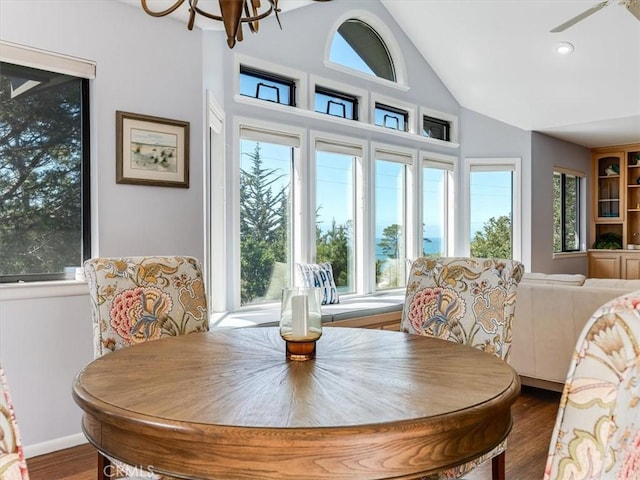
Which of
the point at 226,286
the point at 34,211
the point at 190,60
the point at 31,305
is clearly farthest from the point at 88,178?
the point at 226,286

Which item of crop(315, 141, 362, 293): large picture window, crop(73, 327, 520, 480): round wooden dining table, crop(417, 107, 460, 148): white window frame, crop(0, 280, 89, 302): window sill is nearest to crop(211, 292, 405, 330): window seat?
crop(315, 141, 362, 293): large picture window

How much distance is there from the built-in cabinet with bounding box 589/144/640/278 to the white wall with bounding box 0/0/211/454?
6.48 m

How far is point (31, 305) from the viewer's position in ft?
8.46

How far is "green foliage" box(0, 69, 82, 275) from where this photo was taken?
8.55 feet

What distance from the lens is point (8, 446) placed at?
2.29 feet

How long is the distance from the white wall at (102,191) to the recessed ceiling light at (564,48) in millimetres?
3492

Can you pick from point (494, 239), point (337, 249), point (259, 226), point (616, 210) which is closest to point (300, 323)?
point (259, 226)

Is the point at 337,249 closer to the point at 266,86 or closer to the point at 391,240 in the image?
the point at 391,240

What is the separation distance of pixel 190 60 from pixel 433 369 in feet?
8.70

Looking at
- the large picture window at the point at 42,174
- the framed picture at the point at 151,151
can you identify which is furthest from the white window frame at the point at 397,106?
the large picture window at the point at 42,174

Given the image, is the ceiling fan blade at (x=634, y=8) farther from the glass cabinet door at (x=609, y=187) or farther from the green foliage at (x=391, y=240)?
the glass cabinet door at (x=609, y=187)

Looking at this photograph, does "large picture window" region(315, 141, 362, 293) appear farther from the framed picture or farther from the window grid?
the framed picture

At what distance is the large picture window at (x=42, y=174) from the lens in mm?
2609

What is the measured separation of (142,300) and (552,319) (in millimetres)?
2631
